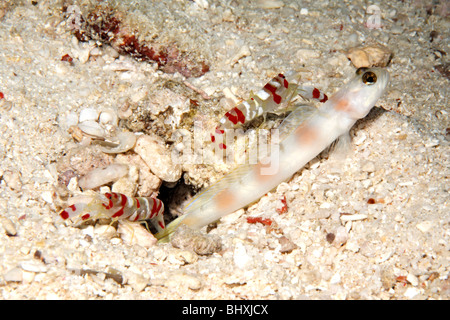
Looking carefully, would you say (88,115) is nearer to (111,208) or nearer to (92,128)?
(92,128)

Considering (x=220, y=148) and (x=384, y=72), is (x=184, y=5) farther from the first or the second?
(x=384, y=72)

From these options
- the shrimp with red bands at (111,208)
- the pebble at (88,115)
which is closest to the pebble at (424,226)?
the shrimp with red bands at (111,208)

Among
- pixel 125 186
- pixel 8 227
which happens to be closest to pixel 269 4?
pixel 125 186

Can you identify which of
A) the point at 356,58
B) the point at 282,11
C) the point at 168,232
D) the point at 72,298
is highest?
the point at 282,11

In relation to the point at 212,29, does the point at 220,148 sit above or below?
below

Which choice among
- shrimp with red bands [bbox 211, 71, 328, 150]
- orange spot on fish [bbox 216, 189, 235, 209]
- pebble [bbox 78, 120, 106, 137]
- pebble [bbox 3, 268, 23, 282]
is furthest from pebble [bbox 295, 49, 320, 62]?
pebble [bbox 3, 268, 23, 282]

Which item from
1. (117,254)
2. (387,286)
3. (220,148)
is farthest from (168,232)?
(387,286)
